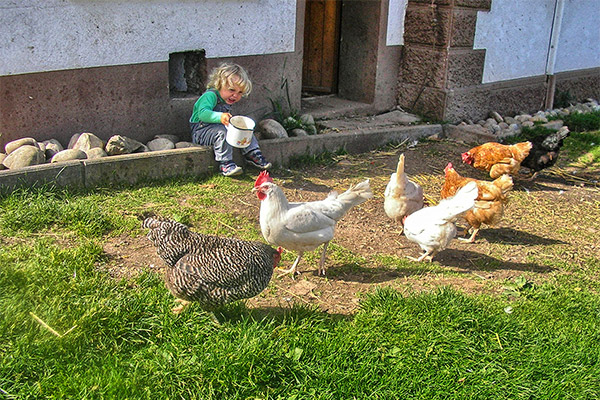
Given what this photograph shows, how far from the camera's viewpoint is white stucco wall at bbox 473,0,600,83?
8.98 meters

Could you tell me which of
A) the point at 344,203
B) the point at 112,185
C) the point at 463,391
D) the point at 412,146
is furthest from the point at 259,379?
the point at 412,146

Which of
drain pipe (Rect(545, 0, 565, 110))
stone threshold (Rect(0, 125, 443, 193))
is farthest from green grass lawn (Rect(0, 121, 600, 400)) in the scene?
drain pipe (Rect(545, 0, 565, 110))

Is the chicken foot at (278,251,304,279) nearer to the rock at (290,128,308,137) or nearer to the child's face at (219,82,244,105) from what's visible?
the child's face at (219,82,244,105)

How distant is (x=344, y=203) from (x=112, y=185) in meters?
2.29

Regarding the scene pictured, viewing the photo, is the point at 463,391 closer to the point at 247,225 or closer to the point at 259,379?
the point at 259,379

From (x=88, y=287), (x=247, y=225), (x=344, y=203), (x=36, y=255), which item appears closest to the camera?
(x=88, y=287)

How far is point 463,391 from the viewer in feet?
10.7

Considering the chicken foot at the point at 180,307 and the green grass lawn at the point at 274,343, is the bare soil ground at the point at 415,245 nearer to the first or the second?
the green grass lawn at the point at 274,343

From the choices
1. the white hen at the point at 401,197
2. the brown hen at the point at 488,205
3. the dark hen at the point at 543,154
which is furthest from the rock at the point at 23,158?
the dark hen at the point at 543,154

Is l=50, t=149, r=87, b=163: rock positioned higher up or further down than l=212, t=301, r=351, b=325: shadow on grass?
higher up

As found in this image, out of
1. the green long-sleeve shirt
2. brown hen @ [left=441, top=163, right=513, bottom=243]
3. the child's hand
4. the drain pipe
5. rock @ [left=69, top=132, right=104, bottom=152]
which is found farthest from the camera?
the drain pipe

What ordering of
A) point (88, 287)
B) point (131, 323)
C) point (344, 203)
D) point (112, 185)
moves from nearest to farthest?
1. point (131, 323)
2. point (88, 287)
3. point (344, 203)
4. point (112, 185)

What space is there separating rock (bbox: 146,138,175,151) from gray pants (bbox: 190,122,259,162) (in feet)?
0.88

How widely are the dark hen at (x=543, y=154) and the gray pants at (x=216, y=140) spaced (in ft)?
10.0
